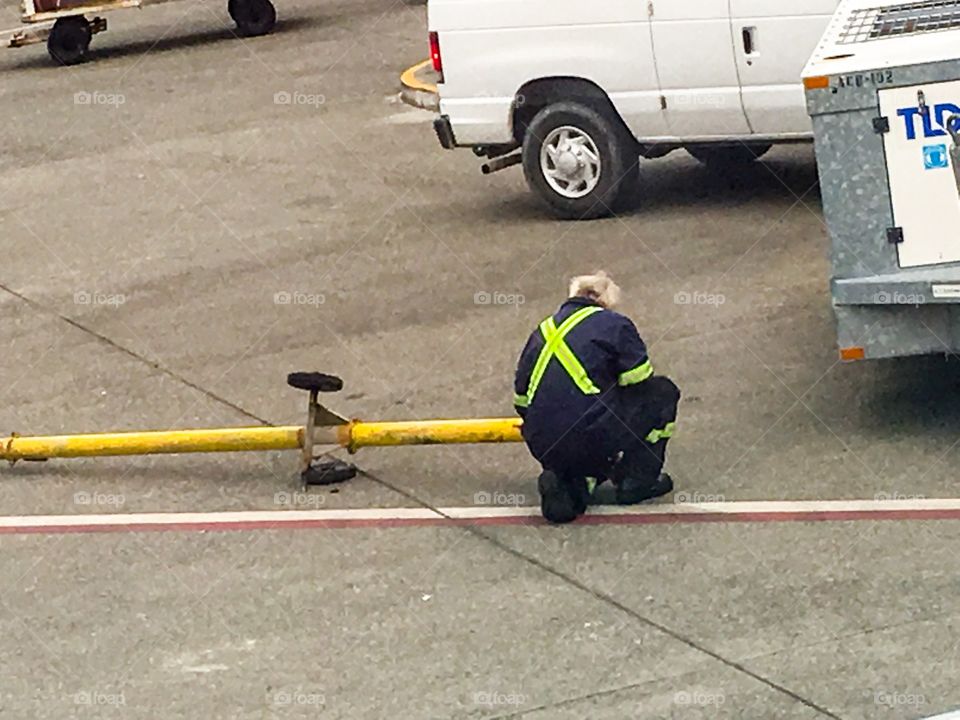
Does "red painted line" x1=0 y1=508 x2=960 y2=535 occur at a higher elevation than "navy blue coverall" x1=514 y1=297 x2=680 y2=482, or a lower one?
lower

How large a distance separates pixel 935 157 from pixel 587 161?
16.5 ft

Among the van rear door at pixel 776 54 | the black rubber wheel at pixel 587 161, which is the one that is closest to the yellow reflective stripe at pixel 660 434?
the van rear door at pixel 776 54

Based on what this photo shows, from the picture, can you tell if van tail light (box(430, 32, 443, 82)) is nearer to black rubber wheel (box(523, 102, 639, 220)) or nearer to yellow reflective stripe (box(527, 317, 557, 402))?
black rubber wheel (box(523, 102, 639, 220))

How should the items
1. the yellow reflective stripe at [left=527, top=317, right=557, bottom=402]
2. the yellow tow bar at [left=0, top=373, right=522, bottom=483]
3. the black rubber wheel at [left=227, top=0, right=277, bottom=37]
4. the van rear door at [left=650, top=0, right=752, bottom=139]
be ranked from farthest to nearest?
1. the black rubber wheel at [left=227, top=0, right=277, bottom=37]
2. the van rear door at [left=650, top=0, right=752, bottom=139]
3. the yellow tow bar at [left=0, top=373, right=522, bottom=483]
4. the yellow reflective stripe at [left=527, top=317, right=557, bottom=402]

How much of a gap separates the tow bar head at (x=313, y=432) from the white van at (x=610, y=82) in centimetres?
449

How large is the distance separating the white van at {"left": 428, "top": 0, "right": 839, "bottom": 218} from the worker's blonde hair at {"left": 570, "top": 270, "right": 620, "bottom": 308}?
13.8ft

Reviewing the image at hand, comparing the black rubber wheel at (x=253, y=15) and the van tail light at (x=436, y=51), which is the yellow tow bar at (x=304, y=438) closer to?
the van tail light at (x=436, y=51)

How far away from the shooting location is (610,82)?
13.4 metres

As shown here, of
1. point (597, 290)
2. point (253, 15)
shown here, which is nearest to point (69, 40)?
point (253, 15)

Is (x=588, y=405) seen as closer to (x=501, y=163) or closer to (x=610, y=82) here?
(x=610, y=82)

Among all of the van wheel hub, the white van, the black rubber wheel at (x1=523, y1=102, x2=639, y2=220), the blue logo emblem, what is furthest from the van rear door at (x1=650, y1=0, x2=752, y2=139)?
the blue logo emblem

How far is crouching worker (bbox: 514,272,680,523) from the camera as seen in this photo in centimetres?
868

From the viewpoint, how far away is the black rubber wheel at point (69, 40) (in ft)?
75.3

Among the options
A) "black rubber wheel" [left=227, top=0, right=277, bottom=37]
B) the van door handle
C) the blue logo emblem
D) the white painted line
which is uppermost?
the blue logo emblem
